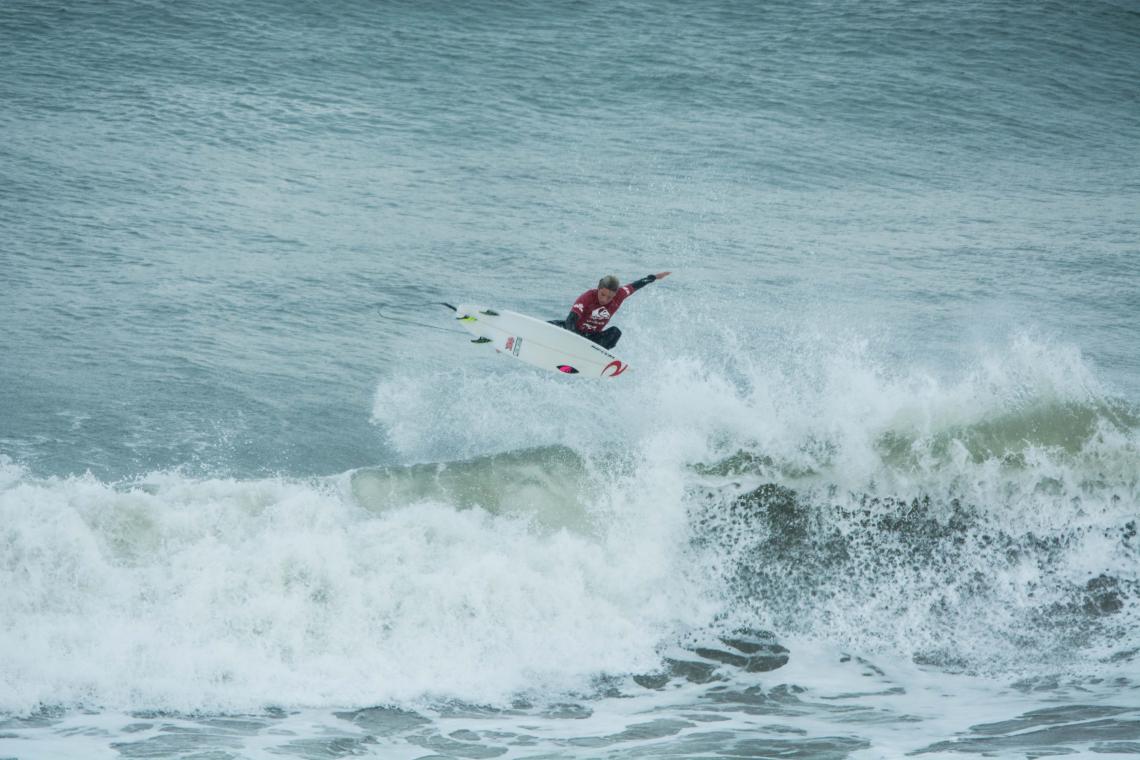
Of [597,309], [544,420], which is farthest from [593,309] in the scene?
[544,420]

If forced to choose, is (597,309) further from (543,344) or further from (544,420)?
(544,420)

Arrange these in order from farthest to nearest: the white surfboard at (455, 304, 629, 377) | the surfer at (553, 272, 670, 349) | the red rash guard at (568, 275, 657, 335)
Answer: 1. the white surfboard at (455, 304, 629, 377)
2. the red rash guard at (568, 275, 657, 335)
3. the surfer at (553, 272, 670, 349)

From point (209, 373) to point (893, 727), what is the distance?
10.1 meters

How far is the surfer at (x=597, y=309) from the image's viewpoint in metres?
14.0

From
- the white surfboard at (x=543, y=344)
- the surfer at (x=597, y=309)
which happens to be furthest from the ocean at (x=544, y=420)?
the surfer at (x=597, y=309)

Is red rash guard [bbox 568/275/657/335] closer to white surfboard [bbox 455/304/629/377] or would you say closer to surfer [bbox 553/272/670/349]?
surfer [bbox 553/272/670/349]

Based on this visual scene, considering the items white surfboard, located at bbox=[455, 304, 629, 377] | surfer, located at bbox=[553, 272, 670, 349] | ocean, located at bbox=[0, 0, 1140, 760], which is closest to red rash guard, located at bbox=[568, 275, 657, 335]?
surfer, located at bbox=[553, 272, 670, 349]

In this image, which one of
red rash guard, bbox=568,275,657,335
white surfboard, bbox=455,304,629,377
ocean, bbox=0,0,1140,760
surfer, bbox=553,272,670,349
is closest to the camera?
ocean, bbox=0,0,1140,760

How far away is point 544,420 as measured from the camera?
49.1ft

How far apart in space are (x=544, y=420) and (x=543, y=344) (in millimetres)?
1201

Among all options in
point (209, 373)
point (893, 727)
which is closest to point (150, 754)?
point (893, 727)

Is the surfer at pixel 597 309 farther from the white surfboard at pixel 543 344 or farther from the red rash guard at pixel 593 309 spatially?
the white surfboard at pixel 543 344

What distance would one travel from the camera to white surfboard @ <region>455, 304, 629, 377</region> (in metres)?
14.2

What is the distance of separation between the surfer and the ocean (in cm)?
121
